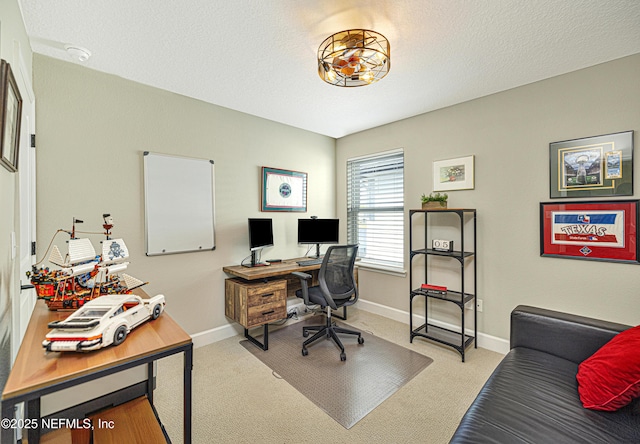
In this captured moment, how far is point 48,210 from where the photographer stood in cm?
212

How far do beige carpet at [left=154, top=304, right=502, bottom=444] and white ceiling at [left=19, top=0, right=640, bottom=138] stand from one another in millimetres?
2454

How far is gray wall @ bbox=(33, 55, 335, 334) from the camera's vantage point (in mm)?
2154

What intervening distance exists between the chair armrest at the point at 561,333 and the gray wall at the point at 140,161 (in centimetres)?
250

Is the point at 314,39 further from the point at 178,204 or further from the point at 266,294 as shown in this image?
the point at 266,294

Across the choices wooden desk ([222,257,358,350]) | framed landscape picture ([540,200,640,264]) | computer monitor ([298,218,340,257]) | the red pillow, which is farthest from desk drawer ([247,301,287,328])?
framed landscape picture ([540,200,640,264])

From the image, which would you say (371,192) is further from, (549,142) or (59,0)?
(59,0)

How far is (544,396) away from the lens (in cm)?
138

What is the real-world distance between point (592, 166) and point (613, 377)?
1.70 m

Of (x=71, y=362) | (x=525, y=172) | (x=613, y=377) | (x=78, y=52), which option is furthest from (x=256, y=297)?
(x=525, y=172)

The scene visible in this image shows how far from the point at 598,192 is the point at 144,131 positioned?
375 centimetres

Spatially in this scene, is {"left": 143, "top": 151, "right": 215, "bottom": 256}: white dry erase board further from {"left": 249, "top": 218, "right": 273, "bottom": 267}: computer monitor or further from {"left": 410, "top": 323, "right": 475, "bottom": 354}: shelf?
{"left": 410, "top": 323, "right": 475, "bottom": 354}: shelf

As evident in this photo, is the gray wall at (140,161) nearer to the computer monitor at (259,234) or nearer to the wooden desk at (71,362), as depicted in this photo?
the computer monitor at (259,234)

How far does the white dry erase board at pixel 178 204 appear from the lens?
2.58 meters

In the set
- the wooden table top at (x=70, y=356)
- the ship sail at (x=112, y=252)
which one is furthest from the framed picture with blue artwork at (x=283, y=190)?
the wooden table top at (x=70, y=356)
